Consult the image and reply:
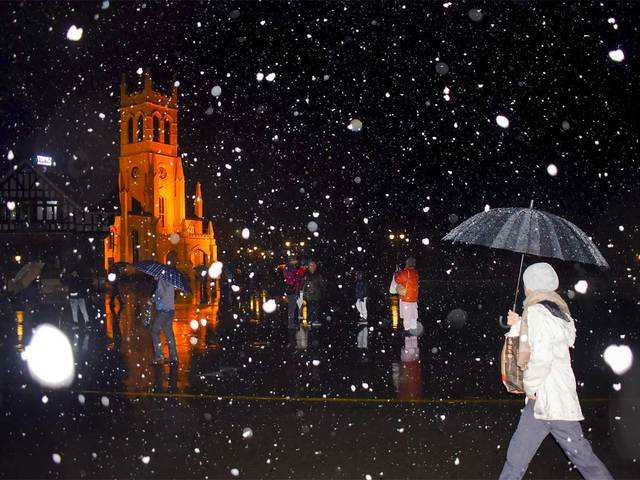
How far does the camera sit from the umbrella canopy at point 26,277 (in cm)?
1459

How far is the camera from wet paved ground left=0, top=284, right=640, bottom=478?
197 inches

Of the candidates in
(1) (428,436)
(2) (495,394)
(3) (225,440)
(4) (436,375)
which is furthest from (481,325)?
(3) (225,440)

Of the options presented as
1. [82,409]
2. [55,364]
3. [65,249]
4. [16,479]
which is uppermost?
[65,249]

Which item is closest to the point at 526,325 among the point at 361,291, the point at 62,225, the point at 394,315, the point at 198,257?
the point at 361,291

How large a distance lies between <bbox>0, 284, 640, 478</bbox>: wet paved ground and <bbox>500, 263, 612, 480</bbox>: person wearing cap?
1.07 m

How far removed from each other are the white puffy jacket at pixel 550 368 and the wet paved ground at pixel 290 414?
1.30 meters

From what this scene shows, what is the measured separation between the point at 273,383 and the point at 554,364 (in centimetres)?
485

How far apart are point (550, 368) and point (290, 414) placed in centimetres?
344

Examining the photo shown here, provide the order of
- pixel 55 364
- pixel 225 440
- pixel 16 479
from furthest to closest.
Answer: pixel 55 364
pixel 225 440
pixel 16 479

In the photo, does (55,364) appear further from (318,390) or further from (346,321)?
(346,321)

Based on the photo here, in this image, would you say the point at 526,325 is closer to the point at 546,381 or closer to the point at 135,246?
the point at 546,381

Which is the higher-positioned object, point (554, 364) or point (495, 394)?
point (554, 364)

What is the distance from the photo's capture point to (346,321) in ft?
51.0

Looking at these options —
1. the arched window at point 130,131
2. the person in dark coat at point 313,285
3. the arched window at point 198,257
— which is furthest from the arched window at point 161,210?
the person in dark coat at point 313,285
